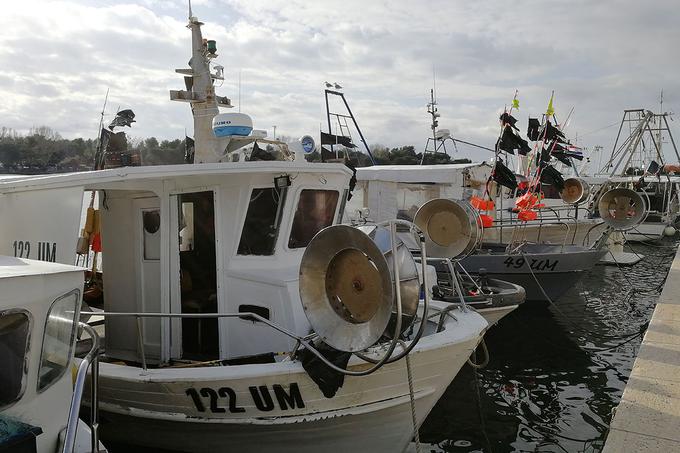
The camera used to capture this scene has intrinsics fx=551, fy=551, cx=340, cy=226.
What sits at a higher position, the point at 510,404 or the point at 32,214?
the point at 32,214

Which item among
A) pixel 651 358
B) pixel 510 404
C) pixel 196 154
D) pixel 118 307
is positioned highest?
pixel 196 154

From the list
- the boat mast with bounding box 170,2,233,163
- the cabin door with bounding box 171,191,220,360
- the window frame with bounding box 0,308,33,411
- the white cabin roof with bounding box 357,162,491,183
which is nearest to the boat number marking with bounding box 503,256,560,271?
the white cabin roof with bounding box 357,162,491,183

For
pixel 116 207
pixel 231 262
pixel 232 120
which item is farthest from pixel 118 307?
pixel 232 120

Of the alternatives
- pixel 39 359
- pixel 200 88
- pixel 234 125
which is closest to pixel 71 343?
pixel 39 359

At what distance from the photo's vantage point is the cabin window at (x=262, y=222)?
5625mm

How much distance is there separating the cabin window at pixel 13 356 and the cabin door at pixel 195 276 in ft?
8.66

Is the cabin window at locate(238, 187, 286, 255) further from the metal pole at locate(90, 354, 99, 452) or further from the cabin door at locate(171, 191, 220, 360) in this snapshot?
→ the metal pole at locate(90, 354, 99, 452)

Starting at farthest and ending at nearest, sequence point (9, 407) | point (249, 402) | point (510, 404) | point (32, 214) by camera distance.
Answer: point (510, 404)
point (32, 214)
point (249, 402)
point (9, 407)

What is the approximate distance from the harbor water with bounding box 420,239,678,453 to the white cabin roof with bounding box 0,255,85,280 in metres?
4.53

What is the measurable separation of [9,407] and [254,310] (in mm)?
2656

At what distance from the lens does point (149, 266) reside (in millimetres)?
6203

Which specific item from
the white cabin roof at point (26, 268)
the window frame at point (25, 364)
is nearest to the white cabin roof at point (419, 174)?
the white cabin roof at point (26, 268)

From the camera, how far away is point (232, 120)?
668 cm

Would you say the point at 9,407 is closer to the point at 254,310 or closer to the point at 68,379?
the point at 68,379
